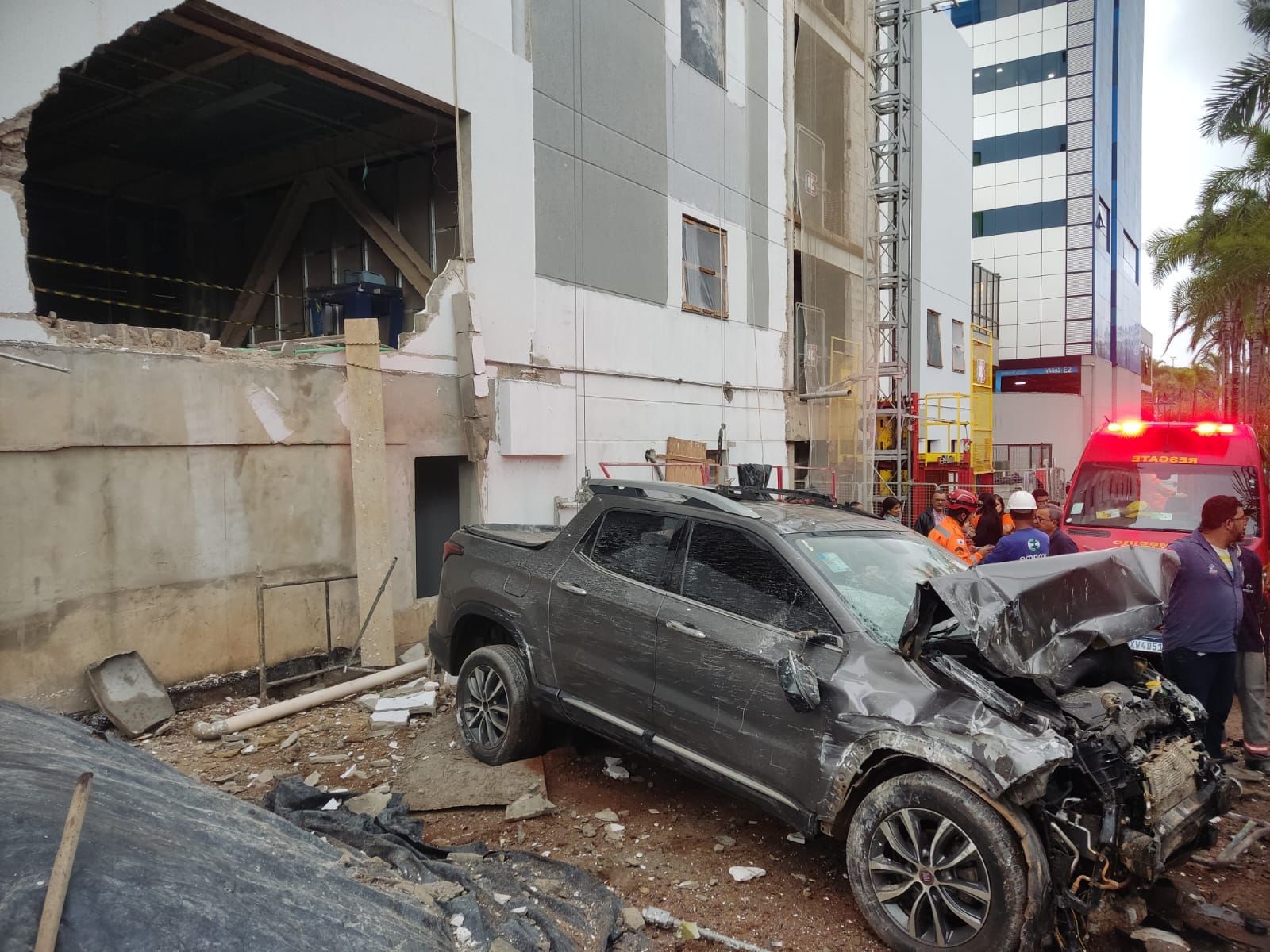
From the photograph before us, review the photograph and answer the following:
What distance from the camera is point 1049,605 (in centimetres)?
367

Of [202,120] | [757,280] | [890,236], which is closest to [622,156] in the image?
[757,280]

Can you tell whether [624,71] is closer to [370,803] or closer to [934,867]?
[370,803]

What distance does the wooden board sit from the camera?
12477 mm

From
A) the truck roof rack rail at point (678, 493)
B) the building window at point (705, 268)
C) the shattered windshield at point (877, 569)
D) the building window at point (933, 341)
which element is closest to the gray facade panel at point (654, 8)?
the building window at point (705, 268)

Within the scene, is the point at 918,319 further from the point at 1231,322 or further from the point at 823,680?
the point at 823,680

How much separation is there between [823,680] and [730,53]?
43.2 ft

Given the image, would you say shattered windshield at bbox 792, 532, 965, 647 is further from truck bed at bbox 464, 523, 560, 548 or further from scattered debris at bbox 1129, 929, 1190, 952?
truck bed at bbox 464, 523, 560, 548

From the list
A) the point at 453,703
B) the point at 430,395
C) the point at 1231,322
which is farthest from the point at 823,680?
the point at 1231,322

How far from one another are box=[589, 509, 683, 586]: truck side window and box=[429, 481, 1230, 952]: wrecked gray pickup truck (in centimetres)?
1

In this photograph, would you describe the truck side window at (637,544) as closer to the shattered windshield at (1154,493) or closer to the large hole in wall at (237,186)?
the large hole in wall at (237,186)

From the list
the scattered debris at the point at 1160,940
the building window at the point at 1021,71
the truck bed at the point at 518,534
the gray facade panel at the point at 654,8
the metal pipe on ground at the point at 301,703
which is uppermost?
the building window at the point at 1021,71

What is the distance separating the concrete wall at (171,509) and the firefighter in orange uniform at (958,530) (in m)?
5.31

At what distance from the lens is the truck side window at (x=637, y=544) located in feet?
15.2

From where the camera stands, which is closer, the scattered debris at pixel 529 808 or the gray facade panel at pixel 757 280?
the scattered debris at pixel 529 808
